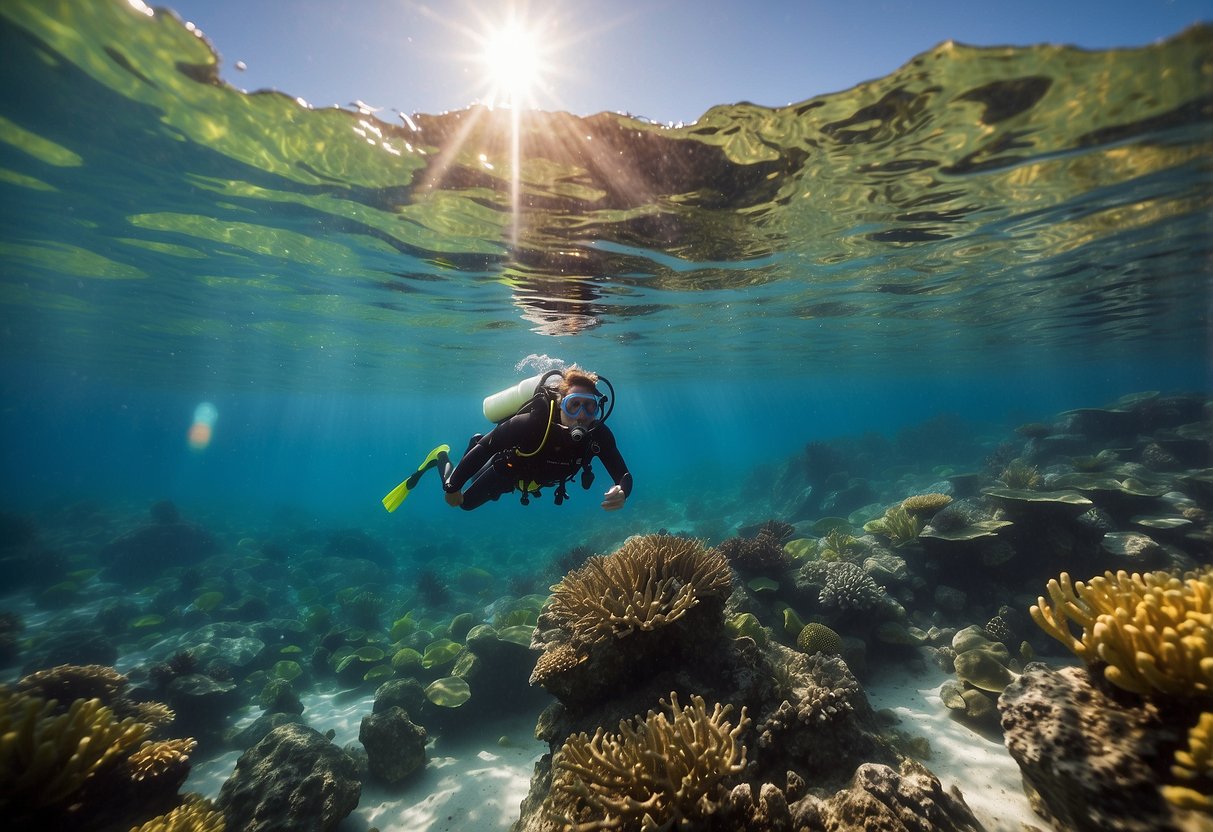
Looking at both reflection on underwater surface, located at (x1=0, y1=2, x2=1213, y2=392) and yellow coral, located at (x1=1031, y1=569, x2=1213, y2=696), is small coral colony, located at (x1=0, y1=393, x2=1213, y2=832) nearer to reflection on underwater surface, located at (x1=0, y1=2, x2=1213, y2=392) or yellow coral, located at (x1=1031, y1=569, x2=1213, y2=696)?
yellow coral, located at (x1=1031, y1=569, x2=1213, y2=696)

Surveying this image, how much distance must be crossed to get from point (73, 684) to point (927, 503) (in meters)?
14.9

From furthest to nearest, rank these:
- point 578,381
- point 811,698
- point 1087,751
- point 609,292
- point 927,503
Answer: point 609,292 < point 927,503 < point 578,381 < point 811,698 < point 1087,751

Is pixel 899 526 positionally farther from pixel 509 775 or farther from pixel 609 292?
pixel 609 292

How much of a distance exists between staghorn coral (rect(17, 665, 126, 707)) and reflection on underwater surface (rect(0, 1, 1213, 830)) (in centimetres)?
14

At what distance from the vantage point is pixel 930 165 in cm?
888

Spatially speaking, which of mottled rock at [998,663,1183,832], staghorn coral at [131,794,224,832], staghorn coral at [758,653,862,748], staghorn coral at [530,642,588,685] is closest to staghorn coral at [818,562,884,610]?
staghorn coral at [758,653,862,748]

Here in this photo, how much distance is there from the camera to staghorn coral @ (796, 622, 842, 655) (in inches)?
253

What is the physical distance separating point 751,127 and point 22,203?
16943 millimetres

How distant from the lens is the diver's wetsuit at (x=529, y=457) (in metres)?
6.28

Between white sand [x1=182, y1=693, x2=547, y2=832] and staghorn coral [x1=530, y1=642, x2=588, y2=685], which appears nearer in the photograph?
staghorn coral [x1=530, y1=642, x2=588, y2=685]

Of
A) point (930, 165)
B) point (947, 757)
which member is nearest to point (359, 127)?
point (930, 165)

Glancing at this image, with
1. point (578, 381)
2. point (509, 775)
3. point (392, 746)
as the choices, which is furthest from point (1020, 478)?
point (392, 746)

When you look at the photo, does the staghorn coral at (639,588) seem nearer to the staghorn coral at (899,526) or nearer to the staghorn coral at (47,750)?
the staghorn coral at (47,750)

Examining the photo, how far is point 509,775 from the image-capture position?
6867 millimetres
